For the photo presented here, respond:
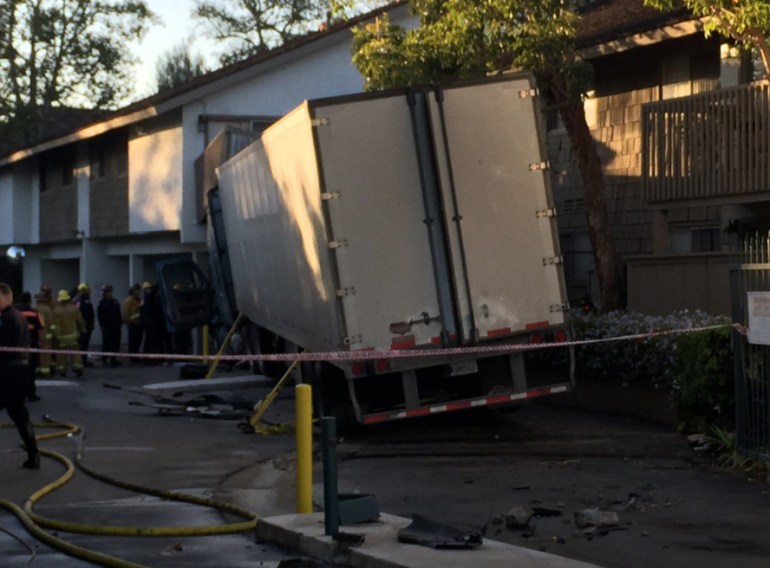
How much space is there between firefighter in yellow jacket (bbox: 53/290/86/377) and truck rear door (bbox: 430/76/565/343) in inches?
525

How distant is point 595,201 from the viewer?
2202cm

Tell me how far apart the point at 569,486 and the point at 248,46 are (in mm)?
57314

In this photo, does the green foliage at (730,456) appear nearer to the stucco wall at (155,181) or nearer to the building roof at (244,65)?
the building roof at (244,65)

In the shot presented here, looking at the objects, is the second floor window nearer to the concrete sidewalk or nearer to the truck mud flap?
the truck mud flap

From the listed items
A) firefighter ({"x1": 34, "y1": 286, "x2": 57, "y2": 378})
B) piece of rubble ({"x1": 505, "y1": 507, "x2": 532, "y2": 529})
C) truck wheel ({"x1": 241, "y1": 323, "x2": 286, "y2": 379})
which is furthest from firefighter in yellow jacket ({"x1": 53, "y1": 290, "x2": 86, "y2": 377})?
piece of rubble ({"x1": 505, "y1": 507, "x2": 532, "y2": 529})

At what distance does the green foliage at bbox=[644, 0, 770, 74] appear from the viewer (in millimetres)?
16547

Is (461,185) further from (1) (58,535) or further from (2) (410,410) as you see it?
(1) (58,535)

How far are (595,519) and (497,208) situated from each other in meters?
5.53

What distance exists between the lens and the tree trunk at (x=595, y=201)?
21750 mm

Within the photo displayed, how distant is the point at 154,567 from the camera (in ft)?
29.0

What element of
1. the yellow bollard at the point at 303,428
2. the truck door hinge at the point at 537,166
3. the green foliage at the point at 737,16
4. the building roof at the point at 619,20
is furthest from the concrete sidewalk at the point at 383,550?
the building roof at the point at 619,20

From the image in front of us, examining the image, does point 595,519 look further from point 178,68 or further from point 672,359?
point 178,68

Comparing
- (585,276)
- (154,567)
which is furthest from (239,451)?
(585,276)

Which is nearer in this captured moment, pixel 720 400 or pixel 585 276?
pixel 720 400
